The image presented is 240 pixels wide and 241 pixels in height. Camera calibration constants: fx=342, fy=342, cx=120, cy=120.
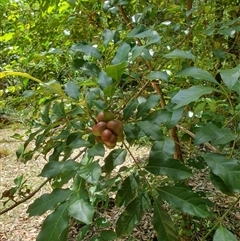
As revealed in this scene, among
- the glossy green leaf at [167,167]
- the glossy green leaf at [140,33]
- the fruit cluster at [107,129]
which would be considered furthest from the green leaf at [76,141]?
the glossy green leaf at [140,33]

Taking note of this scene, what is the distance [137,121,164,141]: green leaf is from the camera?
2.11ft

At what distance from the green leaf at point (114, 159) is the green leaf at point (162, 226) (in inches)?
4.6

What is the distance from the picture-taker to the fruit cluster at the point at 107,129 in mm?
624

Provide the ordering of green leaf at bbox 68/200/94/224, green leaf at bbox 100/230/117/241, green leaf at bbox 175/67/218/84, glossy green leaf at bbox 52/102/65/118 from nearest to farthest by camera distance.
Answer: green leaf at bbox 68/200/94/224
green leaf at bbox 175/67/218/84
glossy green leaf at bbox 52/102/65/118
green leaf at bbox 100/230/117/241

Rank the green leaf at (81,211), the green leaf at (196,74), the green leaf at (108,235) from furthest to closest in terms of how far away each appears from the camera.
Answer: the green leaf at (108,235), the green leaf at (196,74), the green leaf at (81,211)

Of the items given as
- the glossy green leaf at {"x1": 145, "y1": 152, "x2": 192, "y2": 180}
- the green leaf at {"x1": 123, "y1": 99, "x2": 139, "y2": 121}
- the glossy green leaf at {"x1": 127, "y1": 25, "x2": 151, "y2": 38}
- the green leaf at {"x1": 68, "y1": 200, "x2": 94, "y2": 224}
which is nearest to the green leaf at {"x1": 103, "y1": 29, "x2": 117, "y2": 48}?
the glossy green leaf at {"x1": 127, "y1": 25, "x2": 151, "y2": 38}

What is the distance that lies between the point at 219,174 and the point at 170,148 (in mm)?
115

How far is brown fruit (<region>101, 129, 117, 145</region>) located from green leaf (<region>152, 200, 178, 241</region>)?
15 centimetres

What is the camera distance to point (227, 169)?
0.59 metres

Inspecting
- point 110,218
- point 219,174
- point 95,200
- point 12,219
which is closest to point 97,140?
point 219,174

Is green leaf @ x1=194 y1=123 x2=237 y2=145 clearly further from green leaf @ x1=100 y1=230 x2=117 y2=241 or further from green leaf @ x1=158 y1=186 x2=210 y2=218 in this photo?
green leaf @ x1=100 y1=230 x2=117 y2=241

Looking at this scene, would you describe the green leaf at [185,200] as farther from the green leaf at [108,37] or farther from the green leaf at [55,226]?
the green leaf at [108,37]

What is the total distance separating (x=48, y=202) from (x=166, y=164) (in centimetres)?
23

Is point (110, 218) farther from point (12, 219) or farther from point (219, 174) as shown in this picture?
point (219, 174)
